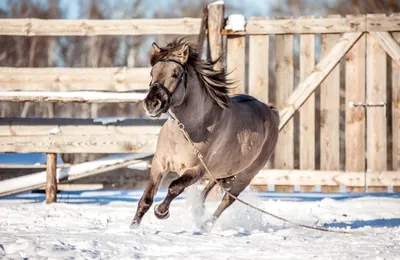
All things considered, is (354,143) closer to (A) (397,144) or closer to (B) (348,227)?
(A) (397,144)

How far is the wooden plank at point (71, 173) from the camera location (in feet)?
24.7

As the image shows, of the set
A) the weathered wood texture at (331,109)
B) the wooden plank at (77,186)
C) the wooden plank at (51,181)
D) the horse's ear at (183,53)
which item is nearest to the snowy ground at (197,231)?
the wooden plank at (51,181)

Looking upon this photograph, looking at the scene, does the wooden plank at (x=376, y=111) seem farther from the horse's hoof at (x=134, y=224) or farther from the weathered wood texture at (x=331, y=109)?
the horse's hoof at (x=134, y=224)

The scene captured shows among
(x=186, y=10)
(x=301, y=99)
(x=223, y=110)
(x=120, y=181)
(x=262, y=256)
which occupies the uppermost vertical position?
(x=186, y=10)

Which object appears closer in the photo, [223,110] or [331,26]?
[223,110]

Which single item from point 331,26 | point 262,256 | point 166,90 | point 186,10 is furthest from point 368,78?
point 186,10

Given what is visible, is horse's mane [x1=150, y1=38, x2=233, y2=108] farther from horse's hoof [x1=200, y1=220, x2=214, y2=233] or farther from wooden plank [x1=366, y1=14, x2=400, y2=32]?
wooden plank [x1=366, y1=14, x2=400, y2=32]

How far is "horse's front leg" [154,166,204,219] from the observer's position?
4.71m

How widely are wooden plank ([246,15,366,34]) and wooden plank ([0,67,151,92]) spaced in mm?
1902

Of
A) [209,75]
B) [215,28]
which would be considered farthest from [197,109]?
[215,28]

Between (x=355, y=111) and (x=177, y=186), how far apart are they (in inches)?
168

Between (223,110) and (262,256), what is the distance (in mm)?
1932

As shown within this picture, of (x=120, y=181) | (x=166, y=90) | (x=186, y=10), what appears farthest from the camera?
(x=186, y=10)

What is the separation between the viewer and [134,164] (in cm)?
827
